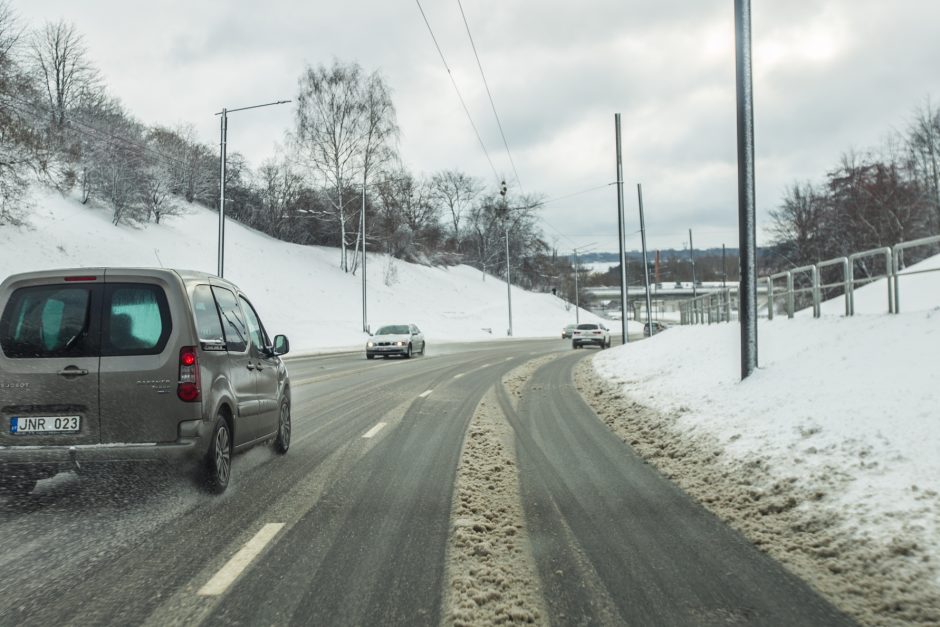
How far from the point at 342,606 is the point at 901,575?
114 inches

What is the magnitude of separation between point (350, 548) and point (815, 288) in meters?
12.5

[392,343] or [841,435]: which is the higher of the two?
[392,343]

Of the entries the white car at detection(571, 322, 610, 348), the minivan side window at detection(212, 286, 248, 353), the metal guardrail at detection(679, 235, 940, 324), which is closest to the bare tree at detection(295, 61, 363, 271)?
the white car at detection(571, 322, 610, 348)

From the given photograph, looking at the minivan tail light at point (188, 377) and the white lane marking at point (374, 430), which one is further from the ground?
the minivan tail light at point (188, 377)

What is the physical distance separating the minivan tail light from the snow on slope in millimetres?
25522

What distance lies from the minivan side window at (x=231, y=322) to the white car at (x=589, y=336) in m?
32.6

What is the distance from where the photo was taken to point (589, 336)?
128ft


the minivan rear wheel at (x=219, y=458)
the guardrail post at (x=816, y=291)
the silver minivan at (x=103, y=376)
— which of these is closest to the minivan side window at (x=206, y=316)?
the silver minivan at (x=103, y=376)

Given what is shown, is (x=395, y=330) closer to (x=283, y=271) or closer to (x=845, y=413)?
(x=283, y=271)

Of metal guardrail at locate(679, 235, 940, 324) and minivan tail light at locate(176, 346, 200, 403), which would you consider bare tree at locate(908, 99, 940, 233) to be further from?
minivan tail light at locate(176, 346, 200, 403)

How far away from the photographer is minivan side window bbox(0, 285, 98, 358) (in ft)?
17.3

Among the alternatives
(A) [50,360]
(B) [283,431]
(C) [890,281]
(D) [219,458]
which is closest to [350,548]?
(D) [219,458]

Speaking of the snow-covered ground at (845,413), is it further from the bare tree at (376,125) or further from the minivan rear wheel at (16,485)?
the bare tree at (376,125)

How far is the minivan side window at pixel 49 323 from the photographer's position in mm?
5258
